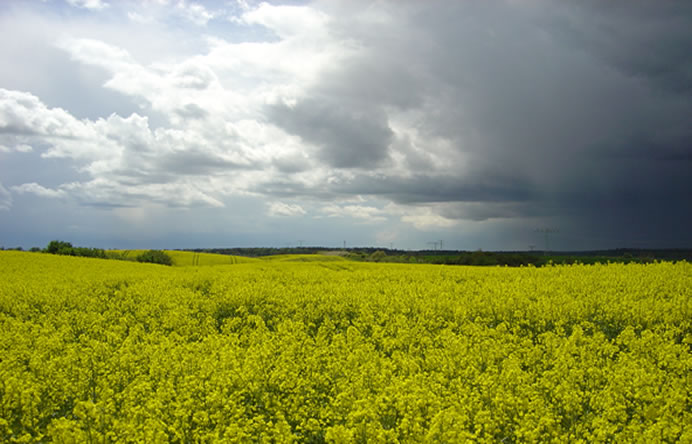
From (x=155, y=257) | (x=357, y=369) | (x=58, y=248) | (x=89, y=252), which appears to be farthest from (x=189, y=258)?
(x=357, y=369)

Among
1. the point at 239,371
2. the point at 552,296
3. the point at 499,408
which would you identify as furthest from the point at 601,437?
the point at 552,296

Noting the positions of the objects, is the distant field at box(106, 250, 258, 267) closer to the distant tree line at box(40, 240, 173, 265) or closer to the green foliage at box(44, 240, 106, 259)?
the distant tree line at box(40, 240, 173, 265)

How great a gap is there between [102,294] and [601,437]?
19183mm

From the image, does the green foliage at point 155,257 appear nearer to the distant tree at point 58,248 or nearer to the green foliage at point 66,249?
the green foliage at point 66,249

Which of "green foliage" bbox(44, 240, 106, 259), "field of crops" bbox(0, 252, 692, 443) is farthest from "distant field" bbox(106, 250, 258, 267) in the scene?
"field of crops" bbox(0, 252, 692, 443)

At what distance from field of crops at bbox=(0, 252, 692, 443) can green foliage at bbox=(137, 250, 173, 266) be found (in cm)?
4774

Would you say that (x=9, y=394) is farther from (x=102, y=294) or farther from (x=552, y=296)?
(x=552, y=296)

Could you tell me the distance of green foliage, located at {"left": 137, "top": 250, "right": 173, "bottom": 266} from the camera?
62.9m

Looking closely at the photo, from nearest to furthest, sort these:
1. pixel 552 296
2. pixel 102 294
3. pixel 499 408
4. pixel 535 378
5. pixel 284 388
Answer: pixel 499 408 < pixel 284 388 < pixel 535 378 < pixel 552 296 < pixel 102 294

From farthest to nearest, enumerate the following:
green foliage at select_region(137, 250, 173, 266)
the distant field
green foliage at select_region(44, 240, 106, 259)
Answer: the distant field, green foliage at select_region(137, 250, 173, 266), green foliage at select_region(44, 240, 106, 259)

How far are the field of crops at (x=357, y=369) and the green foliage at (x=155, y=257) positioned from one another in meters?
47.7

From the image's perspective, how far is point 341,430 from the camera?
5.75 m

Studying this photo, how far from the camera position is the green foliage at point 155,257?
6288cm

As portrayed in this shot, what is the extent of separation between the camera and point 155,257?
210ft
